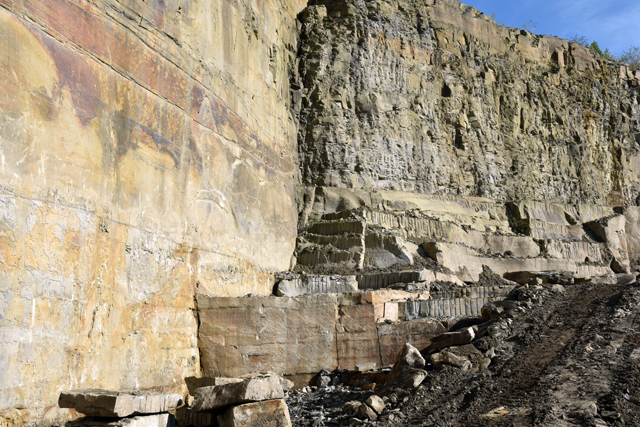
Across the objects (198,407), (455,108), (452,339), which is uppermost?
(455,108)

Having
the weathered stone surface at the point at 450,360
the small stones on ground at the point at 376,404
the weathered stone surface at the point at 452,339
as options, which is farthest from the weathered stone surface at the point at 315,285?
the small stones on ground at the point at 376,404

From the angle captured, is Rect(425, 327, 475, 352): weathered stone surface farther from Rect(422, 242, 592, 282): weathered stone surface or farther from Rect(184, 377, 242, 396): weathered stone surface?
Rect(422, 242, 592, 282): weathered stone surface

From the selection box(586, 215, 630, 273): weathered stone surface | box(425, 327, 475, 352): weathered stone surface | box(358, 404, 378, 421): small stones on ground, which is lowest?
box(358, 404, 378, 421): small stones on ground

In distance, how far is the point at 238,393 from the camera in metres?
7.67

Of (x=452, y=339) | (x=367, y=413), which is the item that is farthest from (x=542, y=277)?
(x=367, y=413)

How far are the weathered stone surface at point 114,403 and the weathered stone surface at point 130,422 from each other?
6 cm

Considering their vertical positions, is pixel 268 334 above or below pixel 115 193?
below

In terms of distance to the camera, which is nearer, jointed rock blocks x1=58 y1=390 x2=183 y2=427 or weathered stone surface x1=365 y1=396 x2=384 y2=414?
jointed rock blocks x1=58 y1=390 x2=183 y2=427

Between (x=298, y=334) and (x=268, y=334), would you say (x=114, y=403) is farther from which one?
(x=298, y=334)

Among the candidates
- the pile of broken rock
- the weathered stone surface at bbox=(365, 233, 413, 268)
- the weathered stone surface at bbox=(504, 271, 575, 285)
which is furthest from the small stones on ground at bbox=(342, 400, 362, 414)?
the weathered stone surface at bbox=(365, 233, 413, 268)

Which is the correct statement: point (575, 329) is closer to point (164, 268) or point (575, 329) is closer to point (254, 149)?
point (164, 268)

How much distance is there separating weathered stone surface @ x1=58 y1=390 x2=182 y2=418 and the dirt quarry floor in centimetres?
222

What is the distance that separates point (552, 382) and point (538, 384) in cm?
18

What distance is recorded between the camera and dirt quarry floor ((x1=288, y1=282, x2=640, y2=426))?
7145mm
